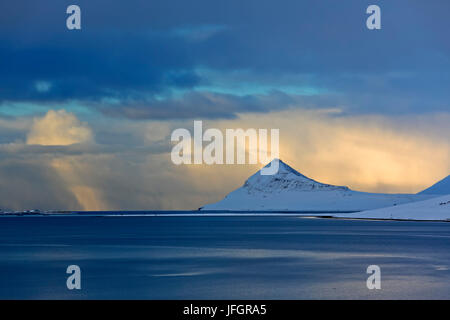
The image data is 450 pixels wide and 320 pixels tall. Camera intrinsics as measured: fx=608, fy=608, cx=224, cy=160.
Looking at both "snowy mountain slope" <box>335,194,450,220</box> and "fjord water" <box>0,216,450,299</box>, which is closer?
"fjord water" <box>0,216,450,299</box>

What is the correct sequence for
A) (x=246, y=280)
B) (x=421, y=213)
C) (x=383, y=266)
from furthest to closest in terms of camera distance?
(x=421, y=213) < (x=383, y=266) < (x=246, y=280)

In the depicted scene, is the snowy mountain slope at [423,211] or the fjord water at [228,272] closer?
the fjord water at [228,272]

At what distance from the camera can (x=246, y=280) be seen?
3153 centimetres

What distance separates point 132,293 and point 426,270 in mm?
17993

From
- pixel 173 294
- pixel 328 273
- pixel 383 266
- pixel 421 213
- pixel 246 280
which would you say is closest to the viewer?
pixel 173 294

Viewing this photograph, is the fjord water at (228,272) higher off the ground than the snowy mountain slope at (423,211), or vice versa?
→ the snowy mountain slope at (423,211)

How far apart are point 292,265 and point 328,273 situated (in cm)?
480

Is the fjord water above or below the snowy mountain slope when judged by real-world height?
below

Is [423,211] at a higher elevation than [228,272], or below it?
higher

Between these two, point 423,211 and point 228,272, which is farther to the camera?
point 423,211

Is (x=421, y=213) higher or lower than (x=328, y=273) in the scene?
higher
